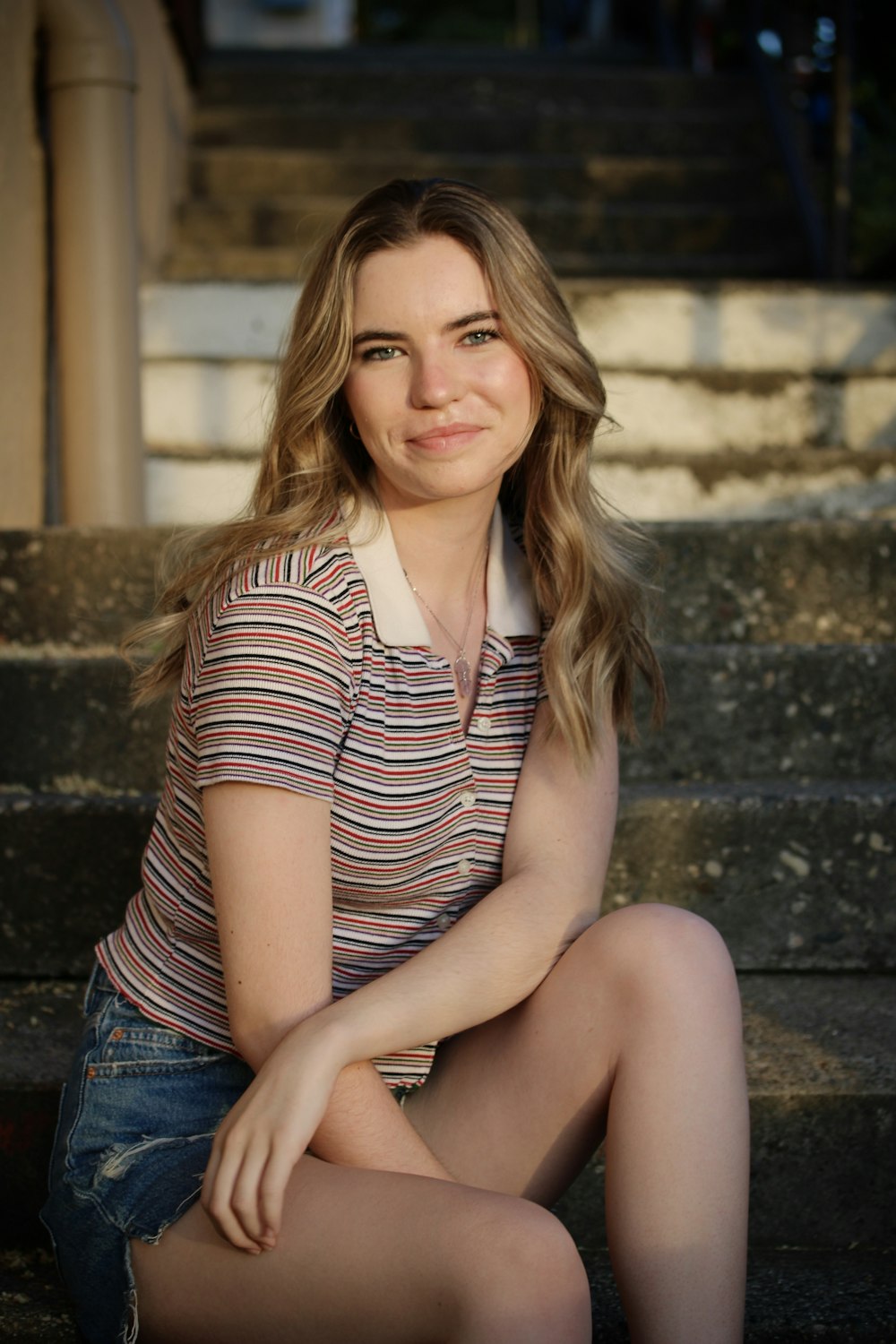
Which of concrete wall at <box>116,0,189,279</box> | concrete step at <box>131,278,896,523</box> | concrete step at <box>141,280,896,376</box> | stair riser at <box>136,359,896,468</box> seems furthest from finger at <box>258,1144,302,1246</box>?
concrete wall at <box>116,0,189,279</box>

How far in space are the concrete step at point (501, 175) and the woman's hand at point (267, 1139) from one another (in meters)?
3.85

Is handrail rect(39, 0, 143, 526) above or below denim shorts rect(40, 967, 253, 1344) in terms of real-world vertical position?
above

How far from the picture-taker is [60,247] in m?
2.98

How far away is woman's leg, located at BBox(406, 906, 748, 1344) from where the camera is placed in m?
1.39

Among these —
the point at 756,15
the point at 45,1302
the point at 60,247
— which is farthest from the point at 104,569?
the point at 756,15

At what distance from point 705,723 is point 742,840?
27 centimetres

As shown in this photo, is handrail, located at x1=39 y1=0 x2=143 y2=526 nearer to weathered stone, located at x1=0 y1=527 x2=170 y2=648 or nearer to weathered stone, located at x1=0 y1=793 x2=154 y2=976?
weathered stone, located at x1=0 y1=527 x2=170 y2=648

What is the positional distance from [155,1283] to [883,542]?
178 cm

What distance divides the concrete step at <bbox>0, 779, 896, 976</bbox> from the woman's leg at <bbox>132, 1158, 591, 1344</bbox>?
0.75 meters

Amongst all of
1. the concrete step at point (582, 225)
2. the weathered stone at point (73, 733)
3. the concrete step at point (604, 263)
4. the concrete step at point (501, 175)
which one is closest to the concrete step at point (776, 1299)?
the weathered stone at point (73, 733)

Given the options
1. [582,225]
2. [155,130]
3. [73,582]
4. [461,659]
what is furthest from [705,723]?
[155,130]

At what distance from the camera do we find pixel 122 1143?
4.79ft

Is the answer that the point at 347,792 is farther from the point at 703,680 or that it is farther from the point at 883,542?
the point at 883,542

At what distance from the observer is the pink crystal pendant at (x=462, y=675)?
172cm
